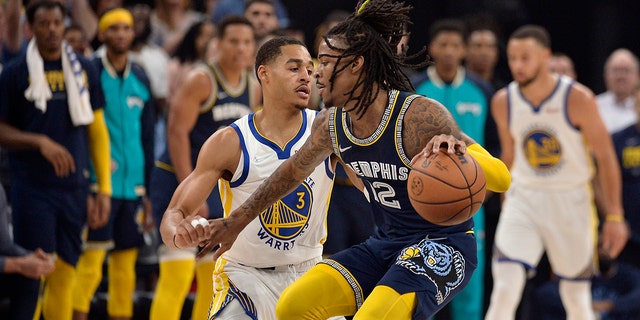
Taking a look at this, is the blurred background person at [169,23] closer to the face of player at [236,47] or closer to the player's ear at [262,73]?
the face of player at [236,47]

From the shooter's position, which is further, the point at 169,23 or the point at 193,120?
the point at 169,23

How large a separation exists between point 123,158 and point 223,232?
11.0 ft

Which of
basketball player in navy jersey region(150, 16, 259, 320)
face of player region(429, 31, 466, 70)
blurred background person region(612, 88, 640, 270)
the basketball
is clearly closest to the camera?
the basketball

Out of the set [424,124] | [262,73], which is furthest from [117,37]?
[424,124]

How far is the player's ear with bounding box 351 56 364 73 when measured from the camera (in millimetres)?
4698

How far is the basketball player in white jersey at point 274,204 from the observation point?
515 centimetres

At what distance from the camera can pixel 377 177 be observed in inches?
184

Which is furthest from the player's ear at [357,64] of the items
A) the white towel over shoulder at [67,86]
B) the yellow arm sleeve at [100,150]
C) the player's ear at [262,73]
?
the yellow arm sleeve at [100,150]

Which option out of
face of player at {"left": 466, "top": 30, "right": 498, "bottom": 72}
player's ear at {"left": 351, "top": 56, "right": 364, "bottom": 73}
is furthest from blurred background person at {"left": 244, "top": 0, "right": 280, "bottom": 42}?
player's ear at {"left": 351, "top": 56, "right": 364, "bottom": 73}

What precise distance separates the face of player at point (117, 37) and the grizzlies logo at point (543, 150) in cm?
332

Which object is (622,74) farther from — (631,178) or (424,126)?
(424,126)

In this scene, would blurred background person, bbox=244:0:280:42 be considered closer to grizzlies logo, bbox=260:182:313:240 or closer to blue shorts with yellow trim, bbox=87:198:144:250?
blue shorts with yellow trim, bbox=87:198:144:250

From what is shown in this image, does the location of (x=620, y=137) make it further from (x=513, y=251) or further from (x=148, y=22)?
(x=148, y=22)

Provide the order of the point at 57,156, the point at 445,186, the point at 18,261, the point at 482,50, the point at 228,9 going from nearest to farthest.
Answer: the point at 445,186
the point at 18,261
the point at 57,156
the point at 482,50
the point at 228,9
